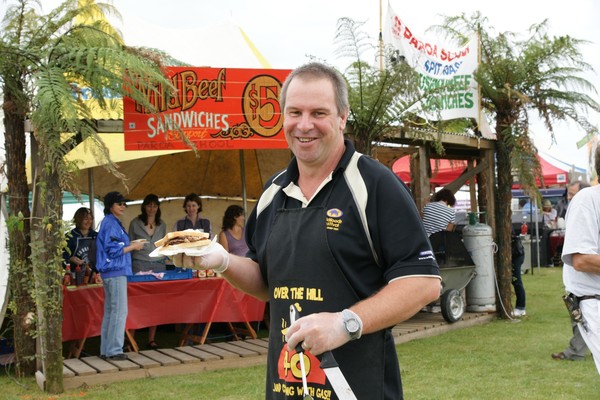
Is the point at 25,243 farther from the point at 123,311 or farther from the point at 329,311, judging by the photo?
the point at 329,311

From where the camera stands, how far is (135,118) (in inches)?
345

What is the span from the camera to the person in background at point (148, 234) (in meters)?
9.80

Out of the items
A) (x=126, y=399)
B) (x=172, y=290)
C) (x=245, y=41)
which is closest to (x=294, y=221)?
(x=126, y=399)

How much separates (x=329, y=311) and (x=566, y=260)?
2670mm

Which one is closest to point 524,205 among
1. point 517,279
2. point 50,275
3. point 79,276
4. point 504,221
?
point 504,221

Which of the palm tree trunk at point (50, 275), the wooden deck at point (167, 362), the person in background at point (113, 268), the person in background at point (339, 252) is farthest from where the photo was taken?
the person in background at point (113, 268)

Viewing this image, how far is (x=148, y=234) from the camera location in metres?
10.1

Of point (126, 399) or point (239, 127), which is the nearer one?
point (126, 399)

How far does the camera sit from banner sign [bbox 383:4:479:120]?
10578 mm

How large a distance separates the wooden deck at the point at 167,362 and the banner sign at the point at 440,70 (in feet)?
11.3

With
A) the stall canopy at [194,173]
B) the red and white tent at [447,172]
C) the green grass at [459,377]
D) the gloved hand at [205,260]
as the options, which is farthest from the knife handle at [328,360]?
the red and white tent at [447,172]

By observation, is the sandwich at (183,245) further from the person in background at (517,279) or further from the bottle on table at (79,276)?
the person in background at (517,279)

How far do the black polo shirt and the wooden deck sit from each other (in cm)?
627

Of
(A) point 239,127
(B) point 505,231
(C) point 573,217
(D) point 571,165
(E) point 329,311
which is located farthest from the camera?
(D) point 571,165
